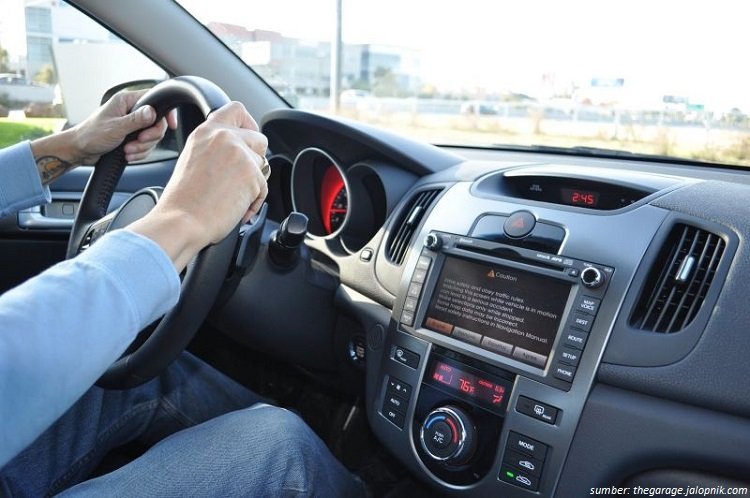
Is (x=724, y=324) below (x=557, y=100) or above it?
below

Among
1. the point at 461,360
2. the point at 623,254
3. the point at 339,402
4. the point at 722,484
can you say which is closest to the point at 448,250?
the point at 461,360

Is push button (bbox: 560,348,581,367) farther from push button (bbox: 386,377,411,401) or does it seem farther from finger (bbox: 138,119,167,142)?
finger (bbox: 138,119,167,142)

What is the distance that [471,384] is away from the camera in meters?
1.42

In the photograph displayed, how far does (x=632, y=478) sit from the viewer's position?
124 centimetres

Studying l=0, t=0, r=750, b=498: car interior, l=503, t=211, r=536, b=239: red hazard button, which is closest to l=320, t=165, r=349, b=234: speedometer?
l=0, t=0, r=750, b=498: car interior

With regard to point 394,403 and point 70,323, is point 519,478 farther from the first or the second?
point 70,323

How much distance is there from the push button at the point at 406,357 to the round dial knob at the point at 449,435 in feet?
0.38

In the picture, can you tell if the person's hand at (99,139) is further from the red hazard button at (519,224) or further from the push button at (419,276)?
the red hazard button at (519,224)

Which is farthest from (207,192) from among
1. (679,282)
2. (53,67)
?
(53,67)

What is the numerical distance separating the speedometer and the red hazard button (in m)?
0.67

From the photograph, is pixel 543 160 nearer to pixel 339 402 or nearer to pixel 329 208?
pixel 329 208

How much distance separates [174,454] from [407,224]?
2.60 ft

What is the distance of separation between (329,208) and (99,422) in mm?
902

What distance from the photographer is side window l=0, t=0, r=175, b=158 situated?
2.30 meters
